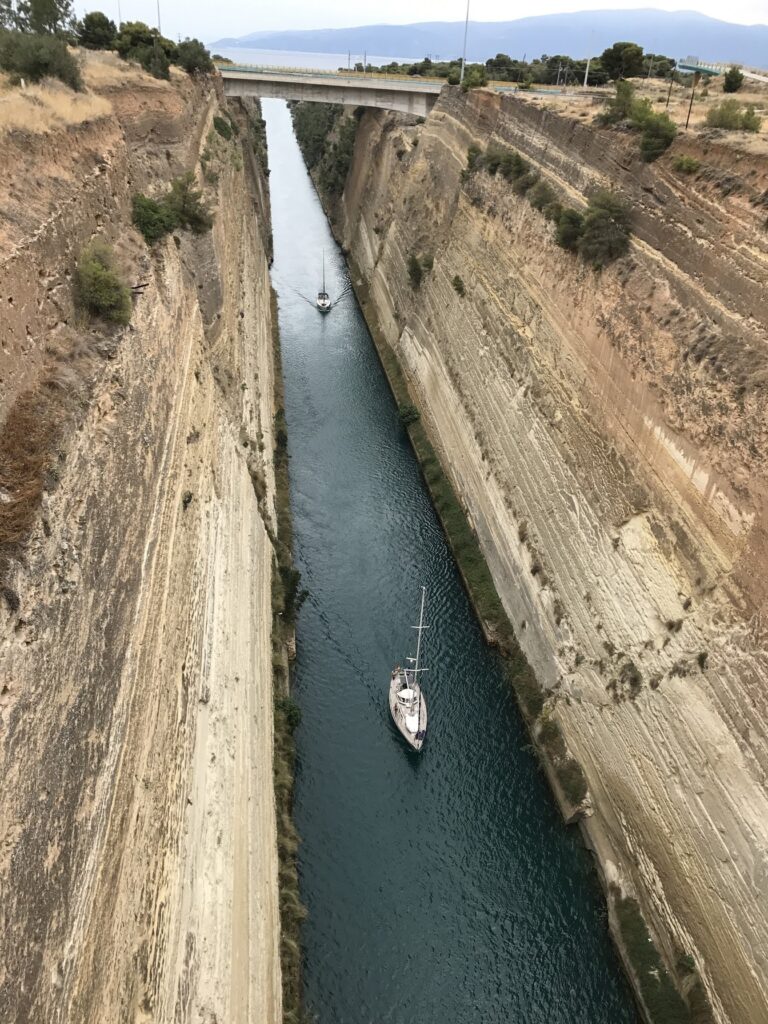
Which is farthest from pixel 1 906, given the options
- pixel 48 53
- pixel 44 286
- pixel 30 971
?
pixel 48 53

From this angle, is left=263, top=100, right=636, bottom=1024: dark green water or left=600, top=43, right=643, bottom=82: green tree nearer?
left=263, top=100, right=636, bottom=1024: dark green water

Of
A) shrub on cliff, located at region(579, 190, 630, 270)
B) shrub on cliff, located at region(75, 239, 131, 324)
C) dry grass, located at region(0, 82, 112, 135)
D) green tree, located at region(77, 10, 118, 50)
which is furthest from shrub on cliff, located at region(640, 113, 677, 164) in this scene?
green tree, located at region(77, 10, 118, 50)

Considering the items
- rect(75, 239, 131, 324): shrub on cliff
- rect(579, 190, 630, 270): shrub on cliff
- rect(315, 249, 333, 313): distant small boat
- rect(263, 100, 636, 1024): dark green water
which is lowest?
rect(263, 100, 636, 1024): dark green water

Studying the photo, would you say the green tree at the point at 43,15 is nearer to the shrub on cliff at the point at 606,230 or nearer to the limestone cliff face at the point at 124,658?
the limestone cliff face at the point at 124,658

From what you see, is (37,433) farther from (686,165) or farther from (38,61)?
(686,165)

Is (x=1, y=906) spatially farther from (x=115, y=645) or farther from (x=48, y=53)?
(x=48, y=53)

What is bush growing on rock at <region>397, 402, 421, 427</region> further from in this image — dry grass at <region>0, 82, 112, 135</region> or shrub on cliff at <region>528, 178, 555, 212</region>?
dry grass at <region>0, 82, 112, 135</region>

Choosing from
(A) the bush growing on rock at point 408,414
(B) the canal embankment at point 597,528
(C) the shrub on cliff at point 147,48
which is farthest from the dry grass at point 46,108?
(A) the bush growing on rock at point 408,414
